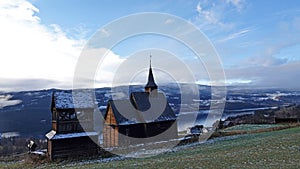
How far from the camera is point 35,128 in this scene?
73.9 metres

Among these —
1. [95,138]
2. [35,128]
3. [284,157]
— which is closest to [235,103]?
[35,128]

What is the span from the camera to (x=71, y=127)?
90.5ft

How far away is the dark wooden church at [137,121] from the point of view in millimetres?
34125

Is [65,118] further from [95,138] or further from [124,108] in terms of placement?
[124,108]

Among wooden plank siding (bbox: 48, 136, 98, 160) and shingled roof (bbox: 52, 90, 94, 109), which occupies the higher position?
shingled roof (bbox: 52, 90, 94, 109)

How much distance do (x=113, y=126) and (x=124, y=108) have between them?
2.67 m

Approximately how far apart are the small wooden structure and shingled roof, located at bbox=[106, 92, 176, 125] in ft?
19.5

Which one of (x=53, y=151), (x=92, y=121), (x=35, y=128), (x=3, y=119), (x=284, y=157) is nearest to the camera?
(x=284, y=157)

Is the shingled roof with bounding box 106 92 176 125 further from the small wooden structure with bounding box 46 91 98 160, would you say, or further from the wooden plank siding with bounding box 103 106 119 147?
the small wooden structure with bounding box 46 91 98 160

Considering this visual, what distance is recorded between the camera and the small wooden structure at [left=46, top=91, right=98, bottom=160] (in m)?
26.9

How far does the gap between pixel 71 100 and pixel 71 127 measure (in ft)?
8.76

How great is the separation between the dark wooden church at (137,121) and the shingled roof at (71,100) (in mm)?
6086

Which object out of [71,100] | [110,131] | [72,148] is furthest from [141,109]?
[72,148]

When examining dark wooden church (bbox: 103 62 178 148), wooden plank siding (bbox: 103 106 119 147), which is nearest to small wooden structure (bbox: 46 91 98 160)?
wooden plank siding (bbox: 103 106 119 147)
